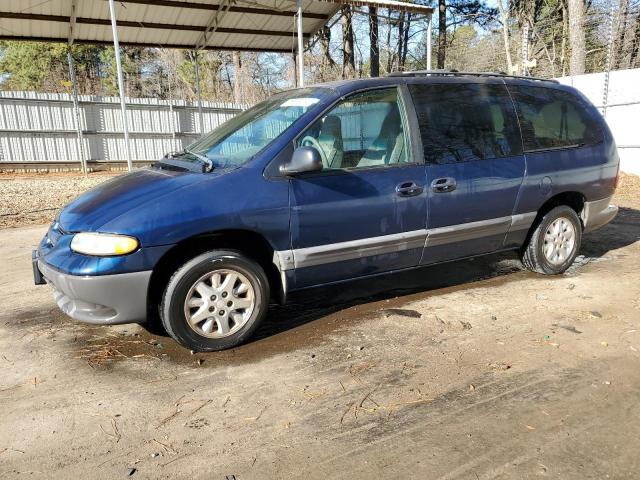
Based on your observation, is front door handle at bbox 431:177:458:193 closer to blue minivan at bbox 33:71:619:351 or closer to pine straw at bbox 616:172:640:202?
blue minivan at bbox 33:71:619:351

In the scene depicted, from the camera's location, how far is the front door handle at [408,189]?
157 inches

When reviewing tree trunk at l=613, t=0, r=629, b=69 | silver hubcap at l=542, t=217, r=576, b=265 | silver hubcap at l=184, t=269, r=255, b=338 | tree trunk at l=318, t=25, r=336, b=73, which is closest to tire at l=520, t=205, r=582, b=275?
silver hubcap at l=542, t=217, r=576, b=265

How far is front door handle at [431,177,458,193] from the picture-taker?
13.6ft

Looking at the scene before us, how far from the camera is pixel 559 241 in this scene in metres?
5.11

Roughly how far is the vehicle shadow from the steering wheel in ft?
3.24

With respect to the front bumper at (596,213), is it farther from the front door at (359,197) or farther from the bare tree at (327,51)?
the bare tree at (327,51)

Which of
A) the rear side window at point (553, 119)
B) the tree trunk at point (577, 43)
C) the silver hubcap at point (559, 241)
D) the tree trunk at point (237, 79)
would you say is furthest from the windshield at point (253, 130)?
the tree trunk at point (237, 79)

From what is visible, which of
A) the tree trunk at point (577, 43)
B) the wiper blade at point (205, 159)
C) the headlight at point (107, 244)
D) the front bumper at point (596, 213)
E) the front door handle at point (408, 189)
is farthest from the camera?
the tree trunk at point (577, 43)

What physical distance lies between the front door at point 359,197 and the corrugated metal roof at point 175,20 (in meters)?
7.09

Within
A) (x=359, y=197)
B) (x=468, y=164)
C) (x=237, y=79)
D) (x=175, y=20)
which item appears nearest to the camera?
(x=359, y=197)

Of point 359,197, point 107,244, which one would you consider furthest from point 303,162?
point 107,244

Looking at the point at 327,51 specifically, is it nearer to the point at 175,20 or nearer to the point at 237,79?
the point at 237,79

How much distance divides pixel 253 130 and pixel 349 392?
7.11ft

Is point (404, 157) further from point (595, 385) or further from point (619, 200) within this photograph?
point (619, 200)
